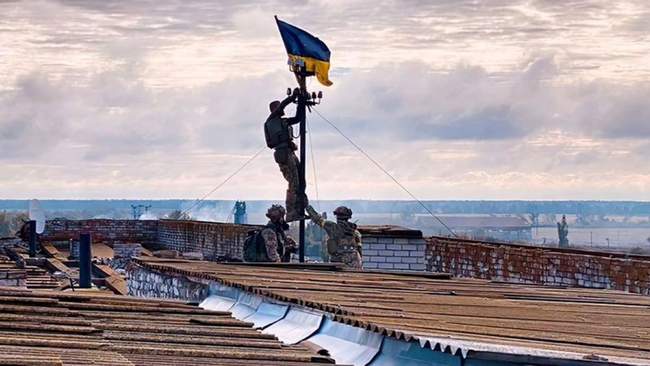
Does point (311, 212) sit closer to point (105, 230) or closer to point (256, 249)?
point (256, 249)

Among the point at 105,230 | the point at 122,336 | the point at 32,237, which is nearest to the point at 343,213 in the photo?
the point at 122,336

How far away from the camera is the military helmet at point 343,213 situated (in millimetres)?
20359

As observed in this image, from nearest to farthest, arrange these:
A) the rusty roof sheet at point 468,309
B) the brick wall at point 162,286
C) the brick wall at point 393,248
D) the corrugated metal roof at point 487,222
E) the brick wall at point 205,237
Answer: the rusty roof sheet at point 468,309
the brick wall at point 162,286
the brick wall at point 393,248
the brick wall at point 205,237
the corrugated metal roof at point 487,222

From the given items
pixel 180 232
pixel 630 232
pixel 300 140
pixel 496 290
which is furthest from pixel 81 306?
pixel 630 232

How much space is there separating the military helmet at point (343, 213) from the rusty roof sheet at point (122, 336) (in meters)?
9.40

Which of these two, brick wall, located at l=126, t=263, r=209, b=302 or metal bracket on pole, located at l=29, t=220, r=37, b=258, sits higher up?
metal bracket on pole, located at l=29, t=220, r=37, b=258

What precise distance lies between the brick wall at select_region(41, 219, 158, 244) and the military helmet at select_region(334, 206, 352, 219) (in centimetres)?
A: 1959

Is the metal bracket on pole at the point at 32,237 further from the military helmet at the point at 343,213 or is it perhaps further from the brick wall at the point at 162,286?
the military helmet at the point at 343,213

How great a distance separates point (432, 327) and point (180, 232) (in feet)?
100

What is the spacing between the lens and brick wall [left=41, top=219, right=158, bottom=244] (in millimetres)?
39938

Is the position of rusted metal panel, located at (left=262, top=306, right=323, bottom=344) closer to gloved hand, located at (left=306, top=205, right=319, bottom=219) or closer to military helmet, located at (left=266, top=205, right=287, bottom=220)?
military helmet, located at (left=266, top=205, right=287, bottom=220)

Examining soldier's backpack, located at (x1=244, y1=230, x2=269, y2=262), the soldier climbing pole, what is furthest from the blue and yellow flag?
soldier's backpack, located at (x1=244, y1=230, x2=269, y2=262)

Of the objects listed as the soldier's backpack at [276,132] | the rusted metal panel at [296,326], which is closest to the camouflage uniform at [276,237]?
the soldier's backpack at [276,132]

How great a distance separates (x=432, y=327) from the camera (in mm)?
8523
